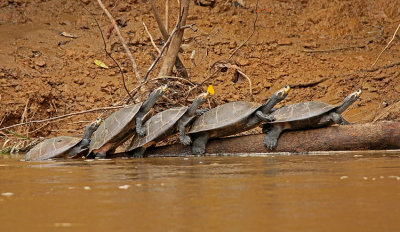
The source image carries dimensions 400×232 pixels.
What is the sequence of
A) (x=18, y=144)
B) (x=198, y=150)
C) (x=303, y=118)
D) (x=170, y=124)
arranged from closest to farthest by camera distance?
(x=303, y=118), (x=170, y=124), (x=198, y=150), (x=18, y=144)

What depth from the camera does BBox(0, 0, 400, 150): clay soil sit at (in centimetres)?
1109

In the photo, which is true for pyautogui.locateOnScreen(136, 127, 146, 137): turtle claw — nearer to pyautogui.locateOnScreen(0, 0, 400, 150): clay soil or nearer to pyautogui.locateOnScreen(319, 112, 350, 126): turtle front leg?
pyautogui.locateOnScreen(319, 112, 350, 126): turtle front leg

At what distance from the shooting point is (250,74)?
12.1 m

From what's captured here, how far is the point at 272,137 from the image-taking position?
7.11 m

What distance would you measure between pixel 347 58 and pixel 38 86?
610 centimetres

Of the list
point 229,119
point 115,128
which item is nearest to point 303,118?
point 229,119

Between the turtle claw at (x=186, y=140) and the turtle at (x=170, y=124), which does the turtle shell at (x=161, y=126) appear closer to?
the turtle at (x=170, y=124)

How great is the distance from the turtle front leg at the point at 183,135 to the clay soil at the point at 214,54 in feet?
11.5

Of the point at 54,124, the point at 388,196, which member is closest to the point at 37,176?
the point at 388,196

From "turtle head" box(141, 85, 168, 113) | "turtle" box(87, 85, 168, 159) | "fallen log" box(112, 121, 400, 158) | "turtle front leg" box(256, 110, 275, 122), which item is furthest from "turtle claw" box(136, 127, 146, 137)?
"turtle front leg" box(256, 110, 275, 122)

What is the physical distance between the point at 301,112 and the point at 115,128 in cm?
226

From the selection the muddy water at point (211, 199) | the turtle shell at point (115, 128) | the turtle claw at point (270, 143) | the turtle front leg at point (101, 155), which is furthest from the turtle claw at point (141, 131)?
the muddy water at point (211, 199)

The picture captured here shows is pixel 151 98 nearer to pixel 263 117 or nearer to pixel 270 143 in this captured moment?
pixel 263 117

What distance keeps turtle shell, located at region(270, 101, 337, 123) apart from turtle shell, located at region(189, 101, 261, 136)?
0.31 metres
